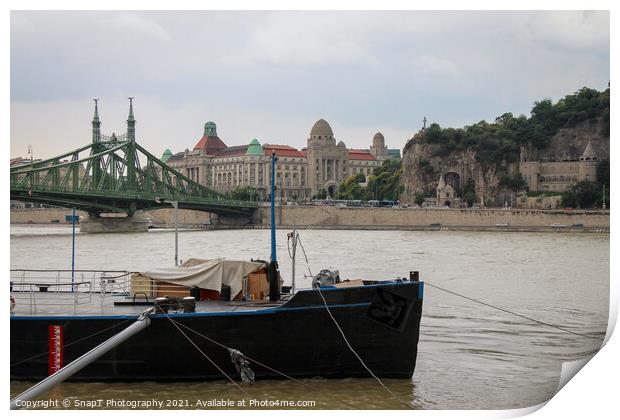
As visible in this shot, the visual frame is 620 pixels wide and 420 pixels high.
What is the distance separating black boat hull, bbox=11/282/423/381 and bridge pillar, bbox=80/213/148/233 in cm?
5364

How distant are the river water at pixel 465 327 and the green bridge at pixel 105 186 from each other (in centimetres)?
1508

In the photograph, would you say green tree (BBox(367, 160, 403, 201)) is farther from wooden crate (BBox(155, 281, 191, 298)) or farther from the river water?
wooden crate (BBox(155, 281, 191, 298))

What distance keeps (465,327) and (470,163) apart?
263 ft

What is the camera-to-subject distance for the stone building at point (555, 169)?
82.1 m

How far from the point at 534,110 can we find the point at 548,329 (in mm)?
79424

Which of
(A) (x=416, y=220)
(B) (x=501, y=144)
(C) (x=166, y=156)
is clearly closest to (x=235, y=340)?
(A) (x=416, y=220)

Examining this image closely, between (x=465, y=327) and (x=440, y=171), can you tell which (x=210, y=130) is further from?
(x=465, y=327)

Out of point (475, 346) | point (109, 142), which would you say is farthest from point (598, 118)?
point (475, 346)

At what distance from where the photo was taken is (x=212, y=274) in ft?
38.2

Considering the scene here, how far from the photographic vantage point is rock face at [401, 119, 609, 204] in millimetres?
86562

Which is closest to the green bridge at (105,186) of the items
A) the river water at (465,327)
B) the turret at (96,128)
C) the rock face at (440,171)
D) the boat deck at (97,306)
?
the turret at (96,128)

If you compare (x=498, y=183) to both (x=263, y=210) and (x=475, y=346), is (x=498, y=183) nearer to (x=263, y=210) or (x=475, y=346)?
(x=263, y=210)

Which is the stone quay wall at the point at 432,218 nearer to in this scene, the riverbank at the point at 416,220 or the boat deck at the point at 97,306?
the riverbank at the point at 416,220

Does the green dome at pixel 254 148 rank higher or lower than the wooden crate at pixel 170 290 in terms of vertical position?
higher
